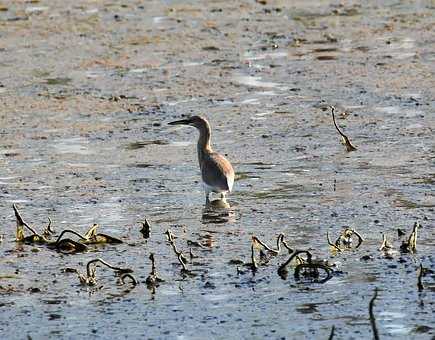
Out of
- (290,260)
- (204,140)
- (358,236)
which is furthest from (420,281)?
(204,140)

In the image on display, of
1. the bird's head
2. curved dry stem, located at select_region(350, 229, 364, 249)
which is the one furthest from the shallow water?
the bird's head

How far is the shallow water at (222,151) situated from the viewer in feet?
28.6

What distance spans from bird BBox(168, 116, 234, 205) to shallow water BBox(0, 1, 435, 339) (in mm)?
206

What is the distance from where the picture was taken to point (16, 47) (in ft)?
60.4

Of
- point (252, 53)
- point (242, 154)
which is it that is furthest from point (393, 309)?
point (252, 53)

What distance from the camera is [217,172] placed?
11641mm

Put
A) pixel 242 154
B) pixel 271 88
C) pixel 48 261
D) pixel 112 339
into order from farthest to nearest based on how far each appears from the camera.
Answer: pixel 271 88 < pixel 242 154 < pixel 48 261 < pixel 112 339

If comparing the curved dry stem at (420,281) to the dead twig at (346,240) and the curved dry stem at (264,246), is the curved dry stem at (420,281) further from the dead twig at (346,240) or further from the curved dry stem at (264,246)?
the curved dry stem at (264,246)

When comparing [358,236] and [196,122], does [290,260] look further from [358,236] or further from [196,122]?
[196,122]

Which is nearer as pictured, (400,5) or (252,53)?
(252,53)

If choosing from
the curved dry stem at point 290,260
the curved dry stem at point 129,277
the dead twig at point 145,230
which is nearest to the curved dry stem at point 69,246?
the dead twig at point 145,230

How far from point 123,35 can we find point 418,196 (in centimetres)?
844

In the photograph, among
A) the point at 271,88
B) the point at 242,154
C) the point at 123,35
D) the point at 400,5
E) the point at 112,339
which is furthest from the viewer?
the point at 400,5

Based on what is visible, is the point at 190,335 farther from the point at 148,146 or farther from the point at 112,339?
the point at 148,146
